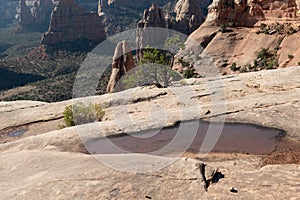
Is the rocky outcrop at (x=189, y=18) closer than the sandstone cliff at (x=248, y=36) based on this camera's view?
No

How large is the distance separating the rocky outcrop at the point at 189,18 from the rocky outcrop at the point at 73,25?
60765mm

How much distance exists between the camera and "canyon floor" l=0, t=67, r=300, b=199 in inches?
566

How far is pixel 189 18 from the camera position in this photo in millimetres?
129125

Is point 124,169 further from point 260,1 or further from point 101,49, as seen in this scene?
point 101,49

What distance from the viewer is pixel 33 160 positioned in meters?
18.3

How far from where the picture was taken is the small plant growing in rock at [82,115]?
29797 mm

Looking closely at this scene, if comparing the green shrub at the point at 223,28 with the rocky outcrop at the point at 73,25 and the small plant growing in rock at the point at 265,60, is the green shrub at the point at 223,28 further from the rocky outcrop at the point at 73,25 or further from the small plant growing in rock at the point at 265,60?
the rocky outcrop at the point at 73,25

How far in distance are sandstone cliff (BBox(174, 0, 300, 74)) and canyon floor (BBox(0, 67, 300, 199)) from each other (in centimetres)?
3761

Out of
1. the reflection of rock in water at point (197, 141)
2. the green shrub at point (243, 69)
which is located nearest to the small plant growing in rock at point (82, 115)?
the reflection of rock in water at point (197, 141)

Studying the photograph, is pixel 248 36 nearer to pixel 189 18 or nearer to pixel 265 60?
pixel 265 60

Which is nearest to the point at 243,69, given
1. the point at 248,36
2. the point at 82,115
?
the point at 248,36

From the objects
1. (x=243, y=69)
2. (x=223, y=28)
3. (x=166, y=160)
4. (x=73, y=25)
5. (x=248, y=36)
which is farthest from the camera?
(x=73, y=25)

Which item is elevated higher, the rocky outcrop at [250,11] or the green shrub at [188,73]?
the rocky outcrop at [250,11]

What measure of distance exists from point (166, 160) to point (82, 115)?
15.0 meters
